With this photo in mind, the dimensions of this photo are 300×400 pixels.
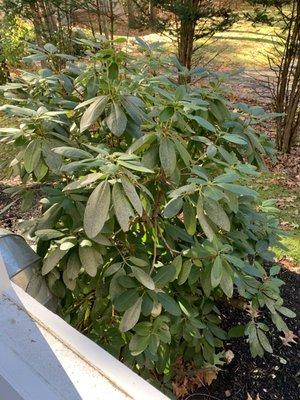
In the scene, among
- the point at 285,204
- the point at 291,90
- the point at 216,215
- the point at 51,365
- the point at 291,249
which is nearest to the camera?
the point at 51,365

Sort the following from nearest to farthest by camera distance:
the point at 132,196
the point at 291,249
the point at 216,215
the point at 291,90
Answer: the point at 132,196 < the point at 216,215 < the point at 291,249 < the point at 291,90

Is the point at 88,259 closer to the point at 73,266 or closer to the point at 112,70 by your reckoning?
the point at 73,266

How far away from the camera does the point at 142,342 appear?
1322 millimetres

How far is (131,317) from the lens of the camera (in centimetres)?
126

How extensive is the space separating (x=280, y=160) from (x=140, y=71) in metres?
3.31

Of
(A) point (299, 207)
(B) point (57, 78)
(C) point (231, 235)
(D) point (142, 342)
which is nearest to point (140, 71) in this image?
(B) point (57, 78)

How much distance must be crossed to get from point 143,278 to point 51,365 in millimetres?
543

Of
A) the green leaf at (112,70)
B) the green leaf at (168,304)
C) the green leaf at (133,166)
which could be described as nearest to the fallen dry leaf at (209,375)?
the green leaf at (168,304)

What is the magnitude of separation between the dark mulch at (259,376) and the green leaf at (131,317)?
73cm

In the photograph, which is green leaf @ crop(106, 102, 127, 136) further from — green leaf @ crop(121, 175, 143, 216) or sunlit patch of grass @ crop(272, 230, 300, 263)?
sunlit patch of grass @ crop(272, 230, 300, 263)

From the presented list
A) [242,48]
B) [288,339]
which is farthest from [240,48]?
[288,339]

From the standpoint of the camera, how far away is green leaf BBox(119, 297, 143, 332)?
1.26 metres

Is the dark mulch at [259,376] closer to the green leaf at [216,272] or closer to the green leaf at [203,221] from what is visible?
the green leaf at [216,272]

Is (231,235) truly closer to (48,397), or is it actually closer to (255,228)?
(255,228)
